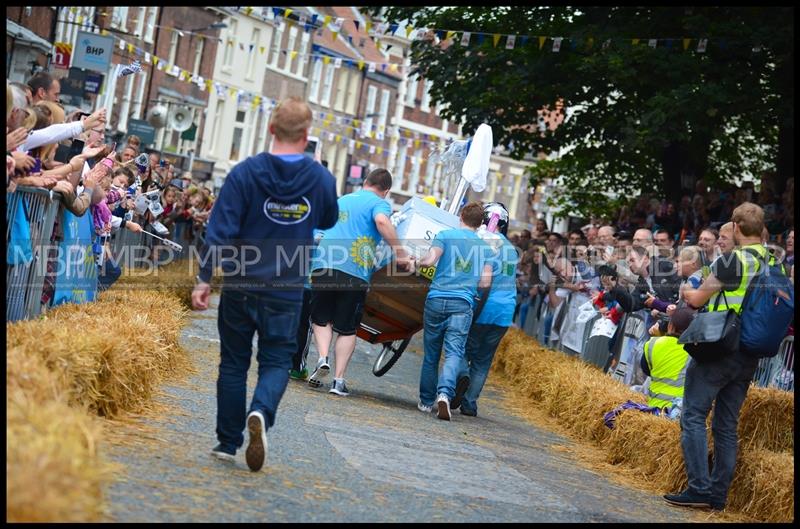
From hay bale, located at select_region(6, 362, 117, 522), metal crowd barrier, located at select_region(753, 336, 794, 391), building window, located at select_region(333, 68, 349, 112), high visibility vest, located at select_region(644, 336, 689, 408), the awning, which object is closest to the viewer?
hay bale, located at select_region(6, 362, 117, 522)

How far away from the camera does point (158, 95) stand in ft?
189

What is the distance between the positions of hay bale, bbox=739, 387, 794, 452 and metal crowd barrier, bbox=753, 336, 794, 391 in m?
2.56

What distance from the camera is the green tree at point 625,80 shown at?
2183 centimetres

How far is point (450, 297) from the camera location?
1320 centimetres

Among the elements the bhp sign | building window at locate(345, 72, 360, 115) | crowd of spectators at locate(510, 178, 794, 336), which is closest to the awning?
the bhp sign

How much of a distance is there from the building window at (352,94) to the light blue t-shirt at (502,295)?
6997 cm

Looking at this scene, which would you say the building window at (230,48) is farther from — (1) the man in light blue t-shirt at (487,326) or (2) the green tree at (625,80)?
(1) the man in light blue t-shirt at (487,326)

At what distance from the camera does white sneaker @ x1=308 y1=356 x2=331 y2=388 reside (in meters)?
13.3

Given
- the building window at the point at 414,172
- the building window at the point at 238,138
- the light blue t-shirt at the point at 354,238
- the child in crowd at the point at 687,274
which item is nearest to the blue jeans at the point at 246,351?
the light blue t-shirt at the point at 354,238

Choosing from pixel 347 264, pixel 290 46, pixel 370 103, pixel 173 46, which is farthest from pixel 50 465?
pixel 370 103

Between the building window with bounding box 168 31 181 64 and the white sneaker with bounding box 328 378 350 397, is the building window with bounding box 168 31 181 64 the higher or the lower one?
the higher one

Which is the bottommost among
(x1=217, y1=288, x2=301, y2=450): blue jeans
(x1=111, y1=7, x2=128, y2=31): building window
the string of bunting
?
(x1=217, y1=288, x2=301, y2=450): blue jeans

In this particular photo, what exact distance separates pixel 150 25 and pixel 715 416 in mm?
45459

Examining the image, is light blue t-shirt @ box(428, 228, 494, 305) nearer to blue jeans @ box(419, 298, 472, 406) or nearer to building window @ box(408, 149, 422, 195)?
blue jeans @ box(419, 298, 472, 406)
